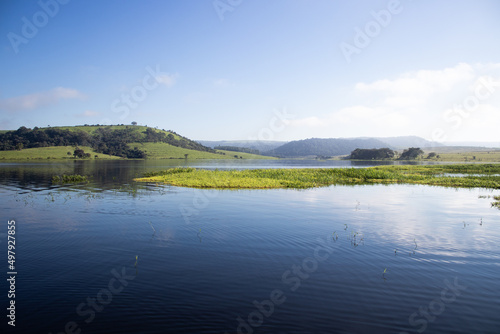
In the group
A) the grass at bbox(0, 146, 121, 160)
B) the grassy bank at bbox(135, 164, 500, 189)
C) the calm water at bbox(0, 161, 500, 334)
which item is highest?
the grass at bbox(0, 146, 121, 160)

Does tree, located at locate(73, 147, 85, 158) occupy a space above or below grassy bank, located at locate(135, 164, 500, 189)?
above

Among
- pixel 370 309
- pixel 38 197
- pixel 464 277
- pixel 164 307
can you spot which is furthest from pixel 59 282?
pixel 38 197

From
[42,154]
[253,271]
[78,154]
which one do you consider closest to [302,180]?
[253,271]

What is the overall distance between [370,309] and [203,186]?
118 feet

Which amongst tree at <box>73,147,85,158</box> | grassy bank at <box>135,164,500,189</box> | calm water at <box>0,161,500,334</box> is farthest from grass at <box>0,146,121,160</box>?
calm water at <box>0,161,500,334</box>

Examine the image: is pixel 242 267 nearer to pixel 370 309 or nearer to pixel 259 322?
pixel 259 322

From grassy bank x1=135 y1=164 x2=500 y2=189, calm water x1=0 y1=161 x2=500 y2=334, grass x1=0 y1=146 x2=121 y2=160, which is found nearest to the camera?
calm water x1=0 y1=161 x2=500 y2=334

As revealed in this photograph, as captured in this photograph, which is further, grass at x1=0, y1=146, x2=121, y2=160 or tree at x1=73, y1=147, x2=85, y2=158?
tree at x1=73, y1=147, x2=85, y2=158

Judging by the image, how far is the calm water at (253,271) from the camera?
358 inches

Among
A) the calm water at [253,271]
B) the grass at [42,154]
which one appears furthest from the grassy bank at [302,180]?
the grass at [42,154]

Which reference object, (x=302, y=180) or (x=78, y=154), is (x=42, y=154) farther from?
(x=302, y=180)

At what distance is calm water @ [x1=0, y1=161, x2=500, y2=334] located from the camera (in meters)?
9.09

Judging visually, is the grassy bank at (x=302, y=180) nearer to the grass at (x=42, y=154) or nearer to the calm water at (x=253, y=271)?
the calm water at (x=253, y=271)

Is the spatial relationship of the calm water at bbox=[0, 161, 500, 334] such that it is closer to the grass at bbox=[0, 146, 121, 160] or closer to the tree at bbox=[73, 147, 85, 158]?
the grass at bbox=[0, 146, 121, 160]
